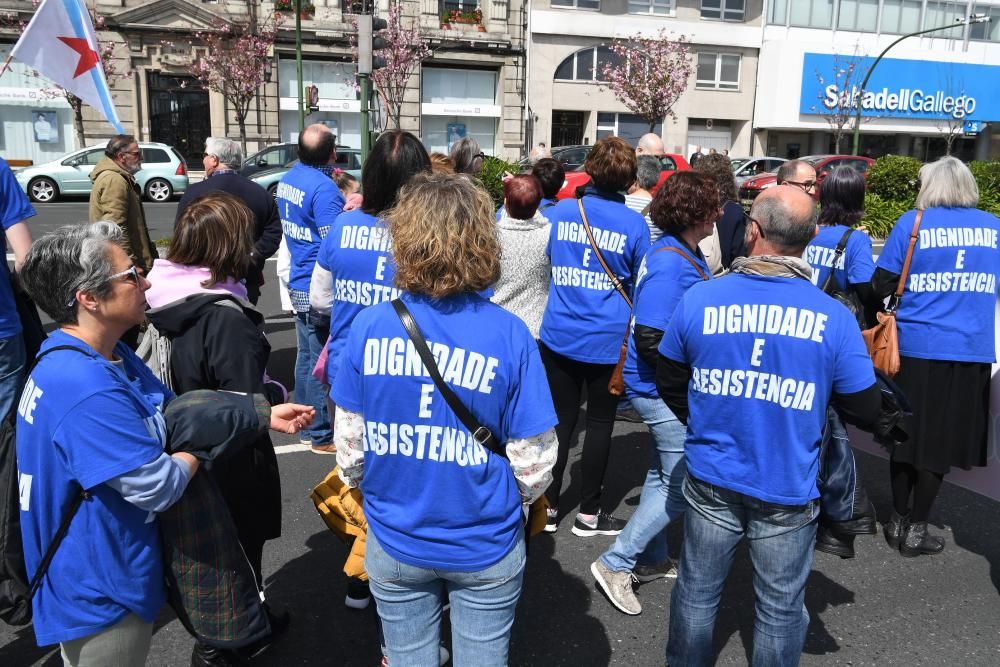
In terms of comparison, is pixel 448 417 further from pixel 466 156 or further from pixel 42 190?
pixel 42 190

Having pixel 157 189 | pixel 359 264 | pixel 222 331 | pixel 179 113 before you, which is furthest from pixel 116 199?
A: pixel 179 113

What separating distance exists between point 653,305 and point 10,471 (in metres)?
2.22

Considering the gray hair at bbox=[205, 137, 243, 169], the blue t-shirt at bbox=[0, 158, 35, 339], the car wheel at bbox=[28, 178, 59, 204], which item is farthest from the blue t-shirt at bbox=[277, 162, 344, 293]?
the car wheel at bbox=[28, 178, 59, 204]

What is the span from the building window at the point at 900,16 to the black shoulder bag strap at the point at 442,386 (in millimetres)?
40988

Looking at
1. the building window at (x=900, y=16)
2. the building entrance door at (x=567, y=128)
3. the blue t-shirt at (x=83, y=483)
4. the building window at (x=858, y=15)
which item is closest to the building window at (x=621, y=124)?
the building entrance door at (x=567, y=128)

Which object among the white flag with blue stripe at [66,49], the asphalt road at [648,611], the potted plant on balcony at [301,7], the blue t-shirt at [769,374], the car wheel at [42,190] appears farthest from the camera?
the potted plant on balcony at [301,7]

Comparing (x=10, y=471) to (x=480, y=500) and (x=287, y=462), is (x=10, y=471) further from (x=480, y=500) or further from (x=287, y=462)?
(x=287, y=462)

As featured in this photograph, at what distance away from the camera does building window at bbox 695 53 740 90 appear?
34250 mm

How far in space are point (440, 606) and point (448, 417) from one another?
0.54 metres

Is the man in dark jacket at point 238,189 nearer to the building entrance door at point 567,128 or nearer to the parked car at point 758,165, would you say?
the parked car at point 758,165

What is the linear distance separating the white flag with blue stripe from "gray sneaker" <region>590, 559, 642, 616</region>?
3.85 metres

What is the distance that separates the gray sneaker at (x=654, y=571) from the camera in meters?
3.68

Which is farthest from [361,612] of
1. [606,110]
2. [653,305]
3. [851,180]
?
[606,110]

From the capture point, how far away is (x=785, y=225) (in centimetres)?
244
